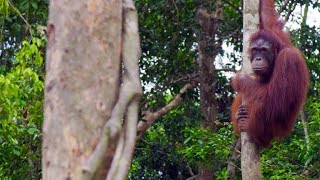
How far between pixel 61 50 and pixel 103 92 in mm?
140

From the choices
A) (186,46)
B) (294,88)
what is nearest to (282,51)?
(294,88)

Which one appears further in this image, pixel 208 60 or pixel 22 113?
pixel 208 60

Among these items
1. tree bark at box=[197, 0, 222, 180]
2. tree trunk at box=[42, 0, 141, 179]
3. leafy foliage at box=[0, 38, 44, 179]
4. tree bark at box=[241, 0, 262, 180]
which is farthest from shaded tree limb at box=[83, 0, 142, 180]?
tree bark at box=[197, 0, 222, 180]

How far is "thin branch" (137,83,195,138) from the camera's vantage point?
7930mm

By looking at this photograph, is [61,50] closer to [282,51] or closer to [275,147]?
[282,51]

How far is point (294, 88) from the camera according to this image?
4.96 meters

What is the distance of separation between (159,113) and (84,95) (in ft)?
21.2

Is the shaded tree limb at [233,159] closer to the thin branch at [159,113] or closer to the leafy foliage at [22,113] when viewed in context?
the thin branch at [159,113]

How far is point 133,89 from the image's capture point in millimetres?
1749

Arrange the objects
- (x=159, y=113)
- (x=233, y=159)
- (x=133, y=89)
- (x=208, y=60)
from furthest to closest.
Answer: (x=208, y=60) → (x=159, y=113) → (x=233, y=159) → (x=133, y=89)

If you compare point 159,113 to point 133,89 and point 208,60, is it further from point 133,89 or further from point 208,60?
point 133,89

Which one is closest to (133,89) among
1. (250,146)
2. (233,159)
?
(250,146)

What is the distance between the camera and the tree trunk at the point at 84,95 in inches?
63.1

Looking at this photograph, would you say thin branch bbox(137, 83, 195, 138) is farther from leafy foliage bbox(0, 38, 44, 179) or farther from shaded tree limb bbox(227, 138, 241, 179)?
leafy foliage bbox(0, 38, 44, 179)
